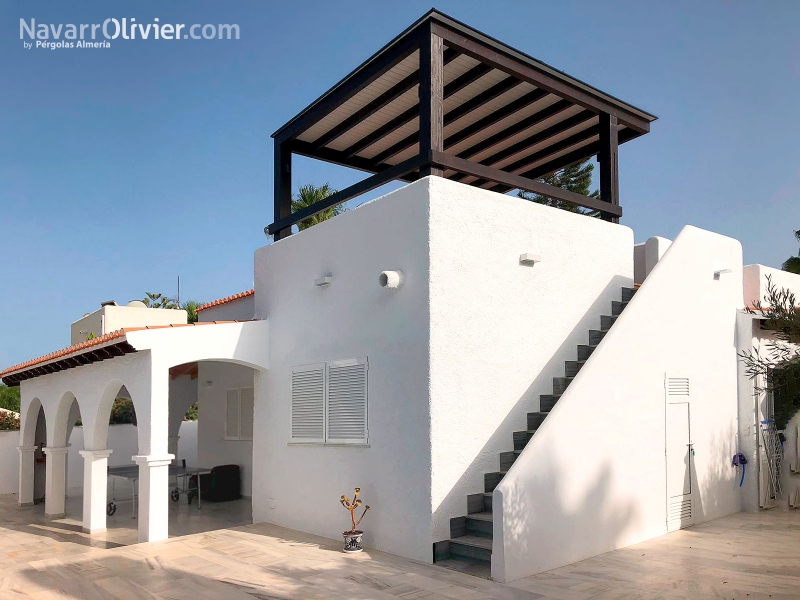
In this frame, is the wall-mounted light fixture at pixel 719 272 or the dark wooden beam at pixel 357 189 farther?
the wall-mounted light fixture at pixel 719 272

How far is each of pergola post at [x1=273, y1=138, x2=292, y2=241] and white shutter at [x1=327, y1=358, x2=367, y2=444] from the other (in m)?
3.36

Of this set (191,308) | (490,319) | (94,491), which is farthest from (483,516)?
(191,308)

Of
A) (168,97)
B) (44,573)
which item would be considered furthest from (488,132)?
(168,97)

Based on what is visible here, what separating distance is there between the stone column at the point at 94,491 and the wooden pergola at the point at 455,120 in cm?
496

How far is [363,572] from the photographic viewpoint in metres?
7.48

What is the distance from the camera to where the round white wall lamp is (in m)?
8.43

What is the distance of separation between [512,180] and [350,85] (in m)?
2.78

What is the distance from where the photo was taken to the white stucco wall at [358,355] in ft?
26.7

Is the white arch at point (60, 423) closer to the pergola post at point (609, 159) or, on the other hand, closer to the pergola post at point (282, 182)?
the pergola post at point (282, 182)

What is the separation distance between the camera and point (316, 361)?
10094 millimetres

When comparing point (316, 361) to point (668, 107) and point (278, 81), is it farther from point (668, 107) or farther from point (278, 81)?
point (668, 107)

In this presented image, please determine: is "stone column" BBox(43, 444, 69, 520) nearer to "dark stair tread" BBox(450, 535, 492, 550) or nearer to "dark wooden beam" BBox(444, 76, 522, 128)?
"dark stair tread" BBox(450, 535, 492, 550)

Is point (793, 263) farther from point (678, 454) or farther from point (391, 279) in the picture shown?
point (391, 279)
